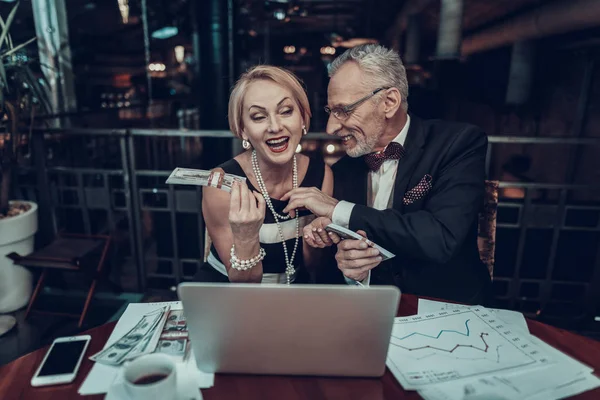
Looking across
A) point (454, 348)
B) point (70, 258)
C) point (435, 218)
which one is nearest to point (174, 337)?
point (454, 348)

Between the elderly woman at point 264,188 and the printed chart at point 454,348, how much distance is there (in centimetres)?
63

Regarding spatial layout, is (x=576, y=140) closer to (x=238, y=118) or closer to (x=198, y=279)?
(x=238, y=118)

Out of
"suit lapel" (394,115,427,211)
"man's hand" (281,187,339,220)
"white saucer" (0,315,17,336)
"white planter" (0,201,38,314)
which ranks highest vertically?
"suit lapel" (394,115,427,211)

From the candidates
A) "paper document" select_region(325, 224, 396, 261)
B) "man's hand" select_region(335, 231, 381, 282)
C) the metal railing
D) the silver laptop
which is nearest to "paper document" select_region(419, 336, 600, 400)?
the silver laptop

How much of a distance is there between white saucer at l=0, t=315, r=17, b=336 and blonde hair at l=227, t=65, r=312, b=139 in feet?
7.65

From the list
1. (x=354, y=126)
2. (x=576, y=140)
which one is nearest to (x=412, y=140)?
(x=354, y=126)

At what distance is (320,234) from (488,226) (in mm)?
826

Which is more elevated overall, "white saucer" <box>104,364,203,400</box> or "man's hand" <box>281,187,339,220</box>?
"man's hand" <box>281,187,339,220</box>

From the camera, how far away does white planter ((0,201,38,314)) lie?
296 cm

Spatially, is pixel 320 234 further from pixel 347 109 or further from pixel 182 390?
pixel 182 390

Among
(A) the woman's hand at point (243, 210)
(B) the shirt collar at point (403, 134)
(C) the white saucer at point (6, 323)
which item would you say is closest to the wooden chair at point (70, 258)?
(C) the white saucer at point (6, 323)

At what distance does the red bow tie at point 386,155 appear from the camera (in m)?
1.80

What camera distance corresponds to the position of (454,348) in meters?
1.08

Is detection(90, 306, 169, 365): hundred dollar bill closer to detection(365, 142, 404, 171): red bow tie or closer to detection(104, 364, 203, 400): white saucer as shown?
detection(104, 364, 203, 400): white saucer
